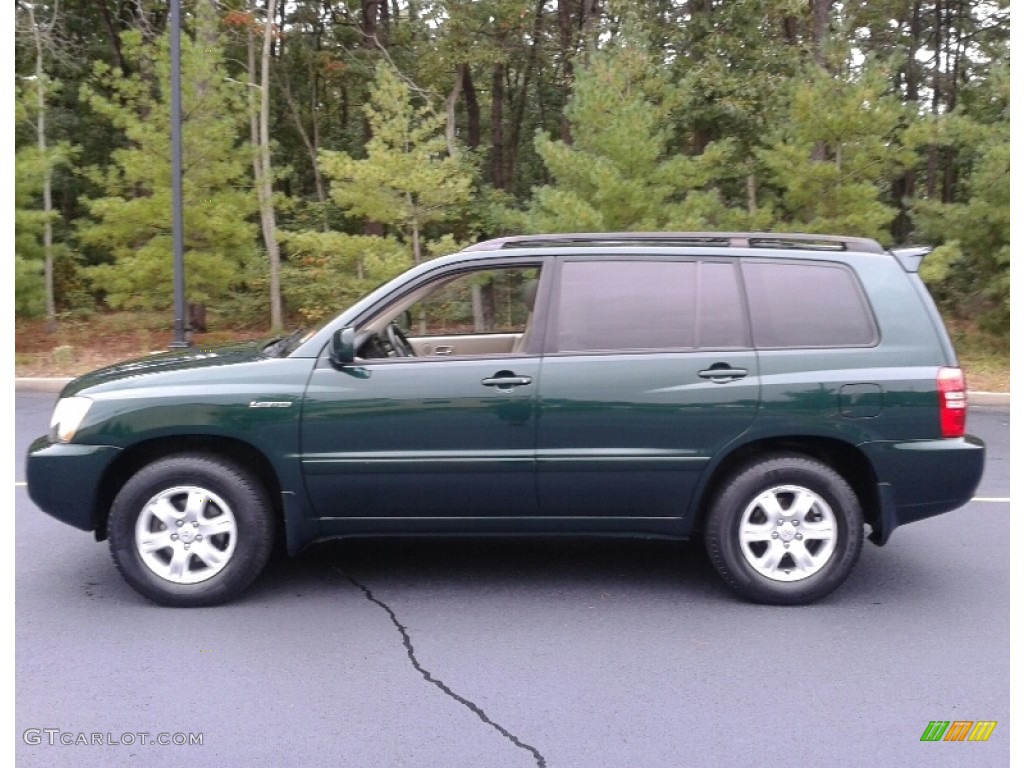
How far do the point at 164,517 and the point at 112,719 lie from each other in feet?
4.10

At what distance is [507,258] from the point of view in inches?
199

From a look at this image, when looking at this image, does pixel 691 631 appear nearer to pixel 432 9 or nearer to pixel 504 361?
pixel 504 361

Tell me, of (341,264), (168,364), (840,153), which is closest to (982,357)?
(840,153)

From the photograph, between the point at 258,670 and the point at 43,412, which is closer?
the point at 258,670

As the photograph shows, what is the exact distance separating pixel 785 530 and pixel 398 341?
2323mm

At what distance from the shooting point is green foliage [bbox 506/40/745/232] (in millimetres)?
14250

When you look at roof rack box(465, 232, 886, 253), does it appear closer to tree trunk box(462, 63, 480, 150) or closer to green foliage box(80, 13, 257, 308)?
green foliage box(80, 13, 257, 308)

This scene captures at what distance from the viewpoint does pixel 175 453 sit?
4957 mm

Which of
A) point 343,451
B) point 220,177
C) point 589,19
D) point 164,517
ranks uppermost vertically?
point 589,19

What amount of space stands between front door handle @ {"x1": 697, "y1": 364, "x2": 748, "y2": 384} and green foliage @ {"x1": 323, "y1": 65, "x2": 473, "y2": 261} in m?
10.6

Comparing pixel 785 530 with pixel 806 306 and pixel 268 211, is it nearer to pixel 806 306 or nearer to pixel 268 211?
pixel 806 306

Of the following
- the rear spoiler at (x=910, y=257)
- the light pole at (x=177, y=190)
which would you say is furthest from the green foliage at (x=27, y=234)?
the rear spoiler at (x=910, y=257)
